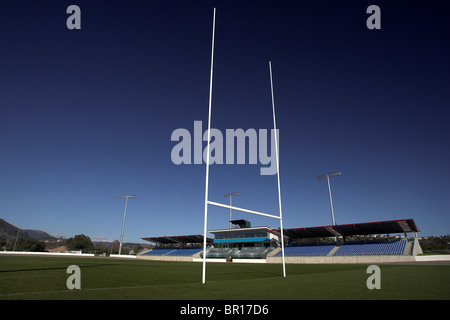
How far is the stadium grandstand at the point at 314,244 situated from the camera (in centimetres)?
2720

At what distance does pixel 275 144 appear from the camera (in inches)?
407

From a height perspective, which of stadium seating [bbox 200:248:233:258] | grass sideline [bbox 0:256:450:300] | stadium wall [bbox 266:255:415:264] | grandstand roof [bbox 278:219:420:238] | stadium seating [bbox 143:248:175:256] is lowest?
stadium seating [bbox 143:248:175:256]

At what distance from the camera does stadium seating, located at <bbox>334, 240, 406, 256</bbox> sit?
90.3ft

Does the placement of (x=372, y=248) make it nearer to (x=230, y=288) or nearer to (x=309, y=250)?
(x=309, y=250)

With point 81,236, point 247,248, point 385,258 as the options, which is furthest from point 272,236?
point 81,236

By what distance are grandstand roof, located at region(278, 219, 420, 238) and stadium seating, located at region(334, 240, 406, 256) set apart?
4.83ft

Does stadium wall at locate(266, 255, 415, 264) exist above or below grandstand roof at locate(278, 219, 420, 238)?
below

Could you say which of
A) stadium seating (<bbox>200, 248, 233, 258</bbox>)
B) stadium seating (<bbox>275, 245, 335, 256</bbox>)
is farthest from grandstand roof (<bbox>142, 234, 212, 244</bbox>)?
stadium seating (<bbox>275, 245, 335, 256</bbox>)

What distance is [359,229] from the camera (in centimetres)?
3100

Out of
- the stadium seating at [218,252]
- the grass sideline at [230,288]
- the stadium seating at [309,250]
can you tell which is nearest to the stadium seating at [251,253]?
the stadium seating at [218,252]

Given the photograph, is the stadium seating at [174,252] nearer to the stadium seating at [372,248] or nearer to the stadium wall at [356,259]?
the stadium wall at [356,259]

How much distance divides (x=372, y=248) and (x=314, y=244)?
8089mm

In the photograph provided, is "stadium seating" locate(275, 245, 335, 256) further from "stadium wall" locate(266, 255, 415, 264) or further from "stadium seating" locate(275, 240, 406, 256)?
"stadium wall" locate(266, 255, 415, 264)
